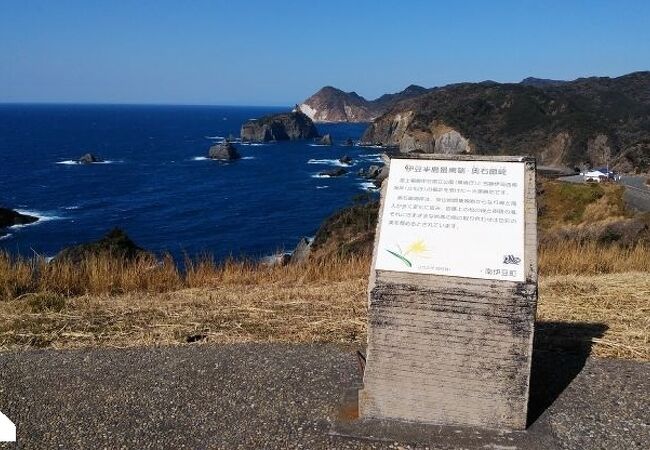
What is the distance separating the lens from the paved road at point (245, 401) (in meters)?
3.84

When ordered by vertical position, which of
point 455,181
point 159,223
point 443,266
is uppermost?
point 455,181

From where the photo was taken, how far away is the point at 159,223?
→ 1660 inches

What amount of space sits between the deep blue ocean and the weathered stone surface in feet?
50.0

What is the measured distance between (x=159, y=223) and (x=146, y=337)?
3767 centimetres

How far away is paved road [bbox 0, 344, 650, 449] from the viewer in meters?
3.84

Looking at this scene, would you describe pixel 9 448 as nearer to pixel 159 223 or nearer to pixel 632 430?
pixel 632 430

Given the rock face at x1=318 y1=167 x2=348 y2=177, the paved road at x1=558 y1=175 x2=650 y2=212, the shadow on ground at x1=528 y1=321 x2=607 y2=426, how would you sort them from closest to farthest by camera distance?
the shadow on ground at x1=528 y1=321 x2=607 y2=426 → the paved road at x1=558 y1=175 x2=650 y2=212 → the rock face at x1=318 y1=167 x2=348 y2=177

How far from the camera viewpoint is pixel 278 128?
120 meters

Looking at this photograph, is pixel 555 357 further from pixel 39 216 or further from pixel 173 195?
pixel 173 195

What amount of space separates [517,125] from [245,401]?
91.9 m

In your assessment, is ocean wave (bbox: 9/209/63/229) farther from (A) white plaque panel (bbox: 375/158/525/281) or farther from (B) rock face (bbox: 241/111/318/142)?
(B) rock face (bbox: 241/111/318/142)

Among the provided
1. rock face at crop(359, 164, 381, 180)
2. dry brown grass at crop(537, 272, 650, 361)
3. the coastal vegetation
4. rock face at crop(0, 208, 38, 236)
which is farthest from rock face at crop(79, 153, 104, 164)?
dry brown grass at crop(537, 272, 650, 361)

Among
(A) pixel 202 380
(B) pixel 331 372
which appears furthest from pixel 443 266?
(A) pixel 202 380

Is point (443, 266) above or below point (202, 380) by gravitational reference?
above
